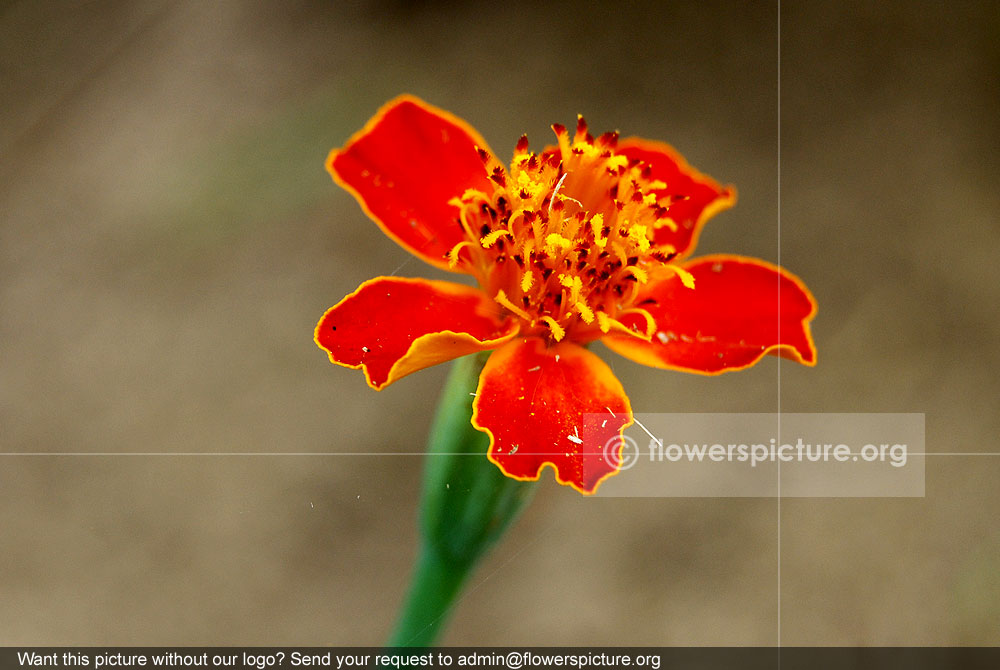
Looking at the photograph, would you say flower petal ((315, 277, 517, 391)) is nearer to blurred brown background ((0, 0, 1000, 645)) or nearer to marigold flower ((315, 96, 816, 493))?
marigold flower ((315, 96, 816, 493))

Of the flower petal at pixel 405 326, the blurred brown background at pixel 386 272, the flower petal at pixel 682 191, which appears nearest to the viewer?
the flower petal at pixel 405 326

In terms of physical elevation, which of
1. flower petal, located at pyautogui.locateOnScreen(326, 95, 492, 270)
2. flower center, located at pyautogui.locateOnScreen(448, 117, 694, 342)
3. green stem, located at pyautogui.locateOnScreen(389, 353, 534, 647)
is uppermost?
flower petal, located at pyautogui.locateOnScreen(326, 95, 492, 270)

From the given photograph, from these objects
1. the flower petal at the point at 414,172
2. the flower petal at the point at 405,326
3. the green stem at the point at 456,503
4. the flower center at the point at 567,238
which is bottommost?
the green stem at the point at 456,503

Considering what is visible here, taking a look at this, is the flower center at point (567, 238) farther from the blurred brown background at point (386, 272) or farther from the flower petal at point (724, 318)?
the blurred brown background at point (386, 272)

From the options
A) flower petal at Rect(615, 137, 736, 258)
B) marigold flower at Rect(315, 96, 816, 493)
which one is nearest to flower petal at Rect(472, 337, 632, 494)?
marigold flower at Rect(315, 96, 816, 493)

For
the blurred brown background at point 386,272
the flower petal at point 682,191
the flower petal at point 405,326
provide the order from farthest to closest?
the blurred brown background at point 386,272, the flower petal at point 682,191, the flower petal at point 405,326

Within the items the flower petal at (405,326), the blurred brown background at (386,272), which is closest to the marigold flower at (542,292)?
the flower petal at (405,326)

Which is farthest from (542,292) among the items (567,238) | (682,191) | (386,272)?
(386,272)

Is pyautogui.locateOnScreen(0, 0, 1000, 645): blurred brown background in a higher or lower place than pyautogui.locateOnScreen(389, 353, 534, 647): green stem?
higher
